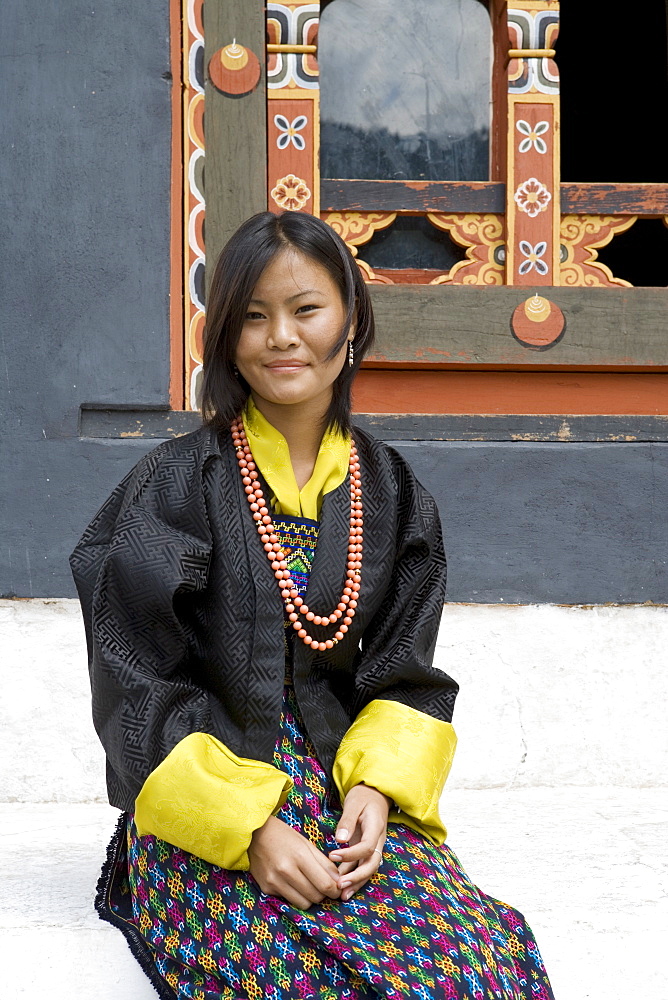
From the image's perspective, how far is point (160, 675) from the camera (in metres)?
1.66

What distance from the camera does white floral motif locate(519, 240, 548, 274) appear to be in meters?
3.28

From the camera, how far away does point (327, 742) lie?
5.79 feet

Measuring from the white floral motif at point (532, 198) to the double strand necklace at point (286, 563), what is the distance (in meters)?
1.75

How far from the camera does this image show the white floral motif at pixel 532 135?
10.8ft

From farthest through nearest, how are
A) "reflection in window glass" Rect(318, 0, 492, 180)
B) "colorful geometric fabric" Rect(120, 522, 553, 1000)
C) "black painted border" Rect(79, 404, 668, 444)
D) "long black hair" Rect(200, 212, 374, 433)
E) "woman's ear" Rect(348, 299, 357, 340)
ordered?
1. "reflection in window glass" Rect(318, 0, 492, 180)
2. "black painted border" Rect(79, 404, 668, 444)
3. "woman's ear" Rect(348, 299, 357, 340)
4. "long black hair" Rect(200, 212, 374, 433)
5. "colorful geometric fabric" Rect(120, 522, 553, 1000)

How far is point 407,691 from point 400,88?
2.40 meters

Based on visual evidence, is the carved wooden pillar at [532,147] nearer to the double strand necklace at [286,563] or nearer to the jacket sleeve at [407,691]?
the jacket sleeve at [407,691]

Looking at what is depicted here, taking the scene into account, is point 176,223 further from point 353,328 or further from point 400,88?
point 353,328

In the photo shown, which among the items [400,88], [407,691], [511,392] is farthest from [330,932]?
[400,88]

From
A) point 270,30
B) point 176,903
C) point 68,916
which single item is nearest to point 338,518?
point 176,903

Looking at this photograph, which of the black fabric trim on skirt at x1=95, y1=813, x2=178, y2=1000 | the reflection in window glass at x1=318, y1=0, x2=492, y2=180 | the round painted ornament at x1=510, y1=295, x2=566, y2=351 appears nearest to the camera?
the black fabric trim on skirt at x1=95, y1=813, x2=178, y2=1000

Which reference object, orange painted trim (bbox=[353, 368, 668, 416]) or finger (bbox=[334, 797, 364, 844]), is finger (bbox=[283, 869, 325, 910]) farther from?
orange painted trim (bbox=[353, 368, 668, 416])

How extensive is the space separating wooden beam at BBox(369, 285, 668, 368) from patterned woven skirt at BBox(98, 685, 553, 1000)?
175 centimetres

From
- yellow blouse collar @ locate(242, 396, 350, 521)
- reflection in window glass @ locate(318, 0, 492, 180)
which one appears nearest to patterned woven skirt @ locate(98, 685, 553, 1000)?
yellow blouse collar @ locate(242, 396, 350, 521)
